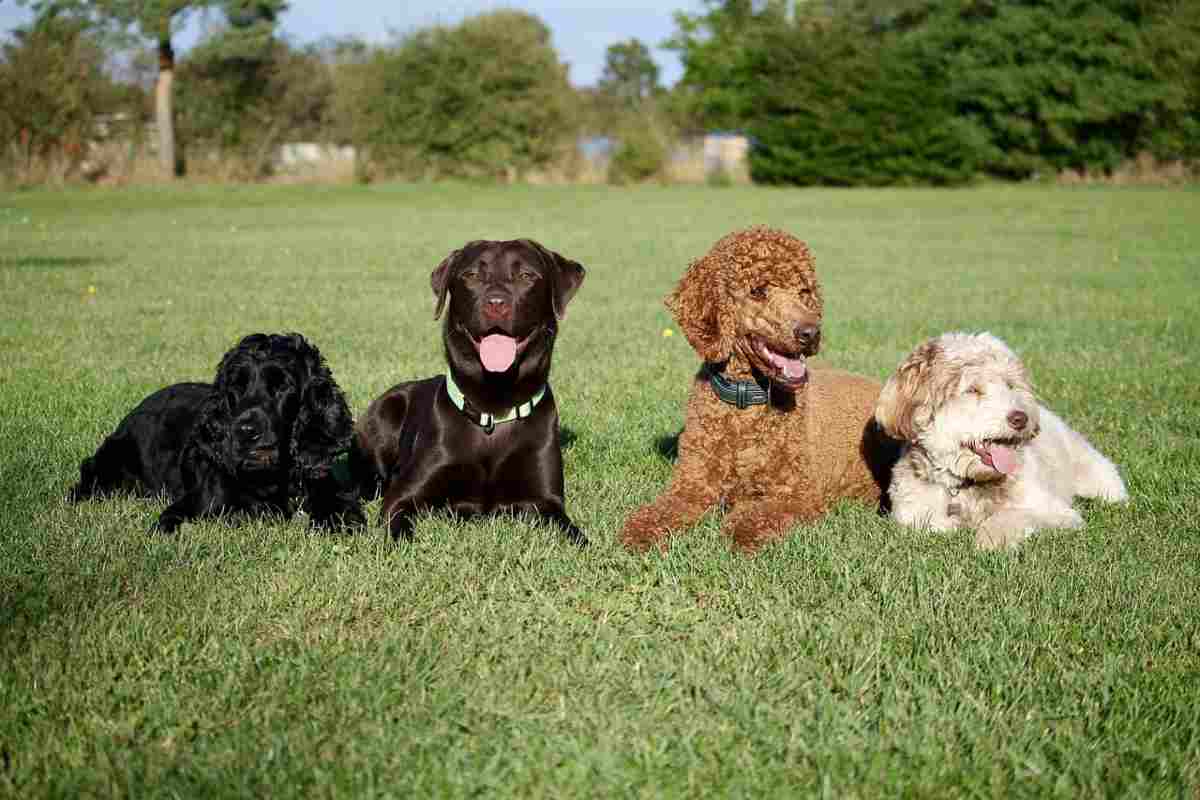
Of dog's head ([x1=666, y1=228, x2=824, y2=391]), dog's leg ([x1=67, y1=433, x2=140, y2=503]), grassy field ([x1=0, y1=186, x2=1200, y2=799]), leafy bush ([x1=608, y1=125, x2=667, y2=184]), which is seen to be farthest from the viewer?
leafy bush ([x1=608, y1=125, x2=667, y2=184])

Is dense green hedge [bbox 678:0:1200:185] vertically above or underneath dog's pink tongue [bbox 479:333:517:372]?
above

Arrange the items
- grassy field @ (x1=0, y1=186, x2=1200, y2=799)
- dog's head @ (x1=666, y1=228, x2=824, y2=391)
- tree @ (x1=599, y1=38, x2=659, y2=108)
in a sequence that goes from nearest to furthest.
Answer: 1. grassy field @ (x1=0, y1=186, x2=1200, y2=799)
2. dog's head @ (x1=666, y1=228, x2=824, y2=391)
3. tree @ (x1=599, y1=38, x2=659, y2=108)

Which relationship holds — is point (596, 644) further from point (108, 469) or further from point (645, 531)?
point (108, 469)

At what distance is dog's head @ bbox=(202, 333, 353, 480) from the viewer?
5086 millimetres

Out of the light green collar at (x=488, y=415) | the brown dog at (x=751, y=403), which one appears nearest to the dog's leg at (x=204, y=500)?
the light green collar at (x=488, y=415)

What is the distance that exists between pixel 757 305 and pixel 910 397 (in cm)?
87

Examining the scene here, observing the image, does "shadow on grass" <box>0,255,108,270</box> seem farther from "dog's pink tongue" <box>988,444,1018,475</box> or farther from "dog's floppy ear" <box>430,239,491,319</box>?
"dog's pink tongue" <box>988,444,1018,475</box>

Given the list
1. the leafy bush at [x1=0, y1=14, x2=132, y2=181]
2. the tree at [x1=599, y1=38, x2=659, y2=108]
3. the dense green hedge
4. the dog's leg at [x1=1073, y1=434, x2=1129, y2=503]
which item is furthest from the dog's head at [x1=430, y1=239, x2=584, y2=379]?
the tree at [x1=599, y1=38, x2=659, y2=108]

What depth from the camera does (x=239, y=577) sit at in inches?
168

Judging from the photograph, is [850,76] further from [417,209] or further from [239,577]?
[239,577]

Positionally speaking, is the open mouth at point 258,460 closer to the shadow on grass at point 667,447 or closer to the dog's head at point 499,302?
the dog's head at point 499,302

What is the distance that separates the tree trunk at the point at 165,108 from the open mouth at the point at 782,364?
42.2 meters

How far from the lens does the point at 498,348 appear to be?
16.6 ft

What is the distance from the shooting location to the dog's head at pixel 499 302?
16.5 ft
